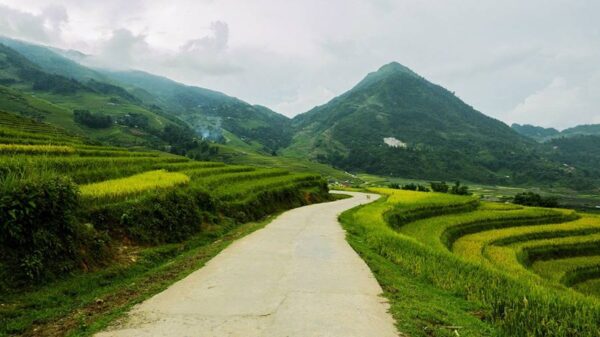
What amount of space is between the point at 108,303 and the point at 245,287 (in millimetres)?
3267

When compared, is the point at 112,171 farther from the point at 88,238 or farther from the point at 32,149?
the point at 88,238

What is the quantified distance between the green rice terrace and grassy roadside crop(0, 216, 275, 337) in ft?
0.08

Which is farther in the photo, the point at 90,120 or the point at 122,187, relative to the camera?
the point at 90,120

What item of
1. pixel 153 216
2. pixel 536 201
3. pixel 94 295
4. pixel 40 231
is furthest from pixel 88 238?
pixel 536 201

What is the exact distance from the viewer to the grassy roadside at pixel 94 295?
7.88 metres

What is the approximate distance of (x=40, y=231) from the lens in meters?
10.4

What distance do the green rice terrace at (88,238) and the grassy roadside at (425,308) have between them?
6.01 meters

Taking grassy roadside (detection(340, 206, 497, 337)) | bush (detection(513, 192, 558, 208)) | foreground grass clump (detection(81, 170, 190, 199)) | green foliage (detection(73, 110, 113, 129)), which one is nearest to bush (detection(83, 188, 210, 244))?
foreground grass clump (detection(81, 170, 190, 199))

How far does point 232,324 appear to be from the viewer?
7414 millimetres

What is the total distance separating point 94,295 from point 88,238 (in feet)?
9.29

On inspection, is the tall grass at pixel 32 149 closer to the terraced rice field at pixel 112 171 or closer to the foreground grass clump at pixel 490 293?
the terraced rice field at pixel 112 171

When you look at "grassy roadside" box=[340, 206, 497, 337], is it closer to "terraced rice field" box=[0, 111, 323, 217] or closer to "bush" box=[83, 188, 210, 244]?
"bush" box=[83, 188, 210, 244]

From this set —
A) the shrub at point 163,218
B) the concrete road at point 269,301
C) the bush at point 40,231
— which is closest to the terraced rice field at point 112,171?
the shrub at point 163,218

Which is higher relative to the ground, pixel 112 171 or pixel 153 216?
pixel 112 171
